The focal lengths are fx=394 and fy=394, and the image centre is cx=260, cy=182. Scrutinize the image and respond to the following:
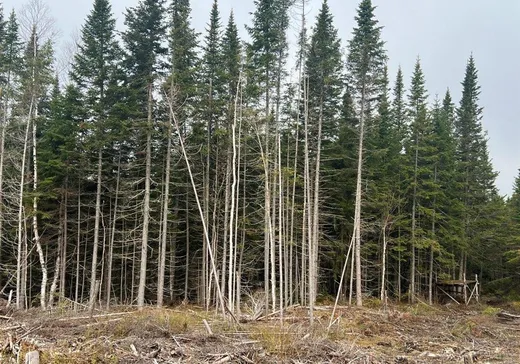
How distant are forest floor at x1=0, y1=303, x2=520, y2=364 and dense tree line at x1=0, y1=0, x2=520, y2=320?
479 centimetres

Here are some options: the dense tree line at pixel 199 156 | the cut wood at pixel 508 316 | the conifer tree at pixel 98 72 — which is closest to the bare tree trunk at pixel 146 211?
the dense tree line at pixel 199 156

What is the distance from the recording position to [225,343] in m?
8.63

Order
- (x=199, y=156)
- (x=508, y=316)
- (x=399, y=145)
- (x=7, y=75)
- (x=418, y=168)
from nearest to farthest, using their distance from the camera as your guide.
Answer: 1. (x=508, y=316)
2. (x=7, y=75)
3. (x=199, y=156)
4. (x=418, y=168)
5. (x=399, y=145)

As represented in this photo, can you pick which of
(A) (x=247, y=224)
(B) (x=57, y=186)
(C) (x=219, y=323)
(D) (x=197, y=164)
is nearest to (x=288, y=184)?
(A) (x=247, y=224)

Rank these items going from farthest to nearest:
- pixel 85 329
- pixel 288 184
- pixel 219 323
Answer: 1. pixel 288 184
2. pixel 219 323
3. pixel 85 329

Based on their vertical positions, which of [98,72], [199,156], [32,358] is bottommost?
[32,358]

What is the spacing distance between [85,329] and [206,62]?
16.3 meters

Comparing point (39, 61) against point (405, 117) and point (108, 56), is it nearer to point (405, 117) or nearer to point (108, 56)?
point (108, 56)

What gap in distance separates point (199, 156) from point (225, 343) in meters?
15.1

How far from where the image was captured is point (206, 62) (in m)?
22.2

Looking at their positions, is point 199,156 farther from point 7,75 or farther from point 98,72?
point 7,75

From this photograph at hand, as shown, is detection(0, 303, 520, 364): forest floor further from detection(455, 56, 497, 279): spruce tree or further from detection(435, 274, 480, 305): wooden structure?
detection(455, 56, 497, 279): spruce tree

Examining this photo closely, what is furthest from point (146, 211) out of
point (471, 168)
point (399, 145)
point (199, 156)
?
point (471, 168)

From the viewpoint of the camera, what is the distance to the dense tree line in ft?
61.2
